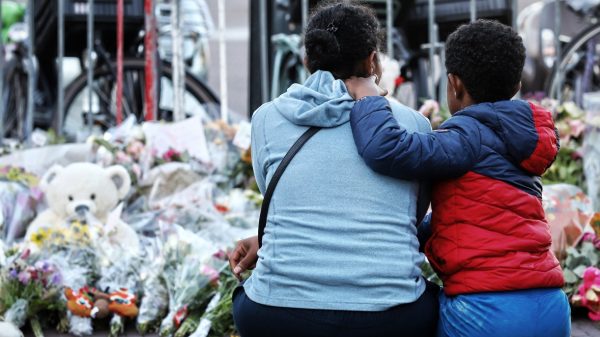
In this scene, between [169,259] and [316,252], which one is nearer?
[316,252]

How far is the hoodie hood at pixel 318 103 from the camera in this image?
2592 mm

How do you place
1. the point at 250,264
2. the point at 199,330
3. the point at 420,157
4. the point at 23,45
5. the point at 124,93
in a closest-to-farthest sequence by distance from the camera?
1. the point at 420,157
2. the point at 250,264
3. the point at 199,330
4. the point at 124,93
5. the point at 23,45

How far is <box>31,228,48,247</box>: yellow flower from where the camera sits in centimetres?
442

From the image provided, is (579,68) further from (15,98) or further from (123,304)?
(15,98)

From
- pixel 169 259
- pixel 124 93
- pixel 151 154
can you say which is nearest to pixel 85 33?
pixel 124 93

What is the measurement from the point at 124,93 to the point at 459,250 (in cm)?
440

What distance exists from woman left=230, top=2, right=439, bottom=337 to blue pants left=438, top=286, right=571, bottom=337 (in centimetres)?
8

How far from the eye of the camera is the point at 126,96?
22.0 ft

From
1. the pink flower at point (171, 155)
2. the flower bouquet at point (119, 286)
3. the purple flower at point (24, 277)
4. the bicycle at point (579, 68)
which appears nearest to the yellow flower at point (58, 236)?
the flower bouquet at point (119, 286)

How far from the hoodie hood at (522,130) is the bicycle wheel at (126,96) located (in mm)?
3934

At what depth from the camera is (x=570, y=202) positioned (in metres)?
4.25

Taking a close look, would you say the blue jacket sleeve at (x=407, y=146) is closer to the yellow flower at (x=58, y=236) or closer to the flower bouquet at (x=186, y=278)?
the flower bouquet at (x=186, y=278)

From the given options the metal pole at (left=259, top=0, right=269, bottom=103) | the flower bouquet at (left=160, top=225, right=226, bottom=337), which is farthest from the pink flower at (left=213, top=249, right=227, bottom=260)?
the metal pole at (left=259, top=0, right=269, bottom=103)

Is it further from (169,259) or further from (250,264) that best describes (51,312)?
(250,264)
